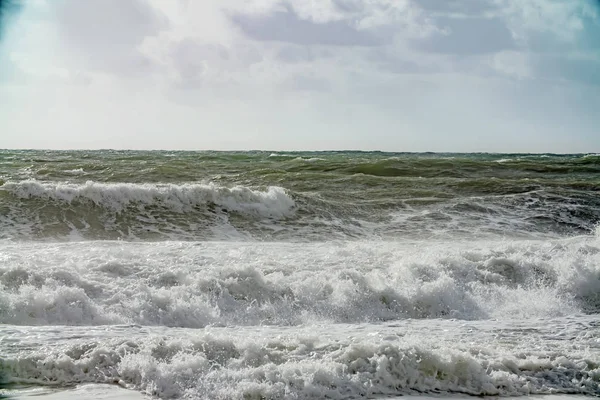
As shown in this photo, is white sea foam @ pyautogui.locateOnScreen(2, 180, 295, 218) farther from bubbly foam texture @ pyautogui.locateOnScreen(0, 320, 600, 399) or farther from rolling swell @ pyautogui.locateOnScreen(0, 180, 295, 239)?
bubbly foam texture @ pyautogui.locateOnScreen(0, 320, 600, 399)

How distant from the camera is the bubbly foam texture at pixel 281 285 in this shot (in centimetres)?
620

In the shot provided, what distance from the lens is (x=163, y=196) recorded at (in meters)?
13.7

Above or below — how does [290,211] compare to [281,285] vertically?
above

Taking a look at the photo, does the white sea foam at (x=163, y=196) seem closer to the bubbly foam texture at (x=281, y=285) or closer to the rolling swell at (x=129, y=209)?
the rolling swell at (x=129, y=209)

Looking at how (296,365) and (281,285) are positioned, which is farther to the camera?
(281,285)

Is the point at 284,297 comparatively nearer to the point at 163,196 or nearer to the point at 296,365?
the point at 296,365

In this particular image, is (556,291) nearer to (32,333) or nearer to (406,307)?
(406,307)

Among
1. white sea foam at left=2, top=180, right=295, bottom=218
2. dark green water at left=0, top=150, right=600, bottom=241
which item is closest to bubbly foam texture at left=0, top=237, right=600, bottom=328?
dark green water at left=0, top=150, right=600, bottom=241


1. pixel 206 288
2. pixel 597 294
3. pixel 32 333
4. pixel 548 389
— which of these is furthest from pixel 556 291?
pixel 32 333

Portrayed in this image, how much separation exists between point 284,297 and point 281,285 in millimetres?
279

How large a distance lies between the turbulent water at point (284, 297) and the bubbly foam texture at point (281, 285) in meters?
0.03

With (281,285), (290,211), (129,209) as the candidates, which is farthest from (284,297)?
(129,209)

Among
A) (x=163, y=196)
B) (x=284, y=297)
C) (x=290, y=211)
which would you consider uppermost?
(x=163, y=196)

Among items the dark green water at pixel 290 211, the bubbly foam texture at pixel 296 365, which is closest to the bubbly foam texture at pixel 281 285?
the bubbly foam texture at pixel 296 365
